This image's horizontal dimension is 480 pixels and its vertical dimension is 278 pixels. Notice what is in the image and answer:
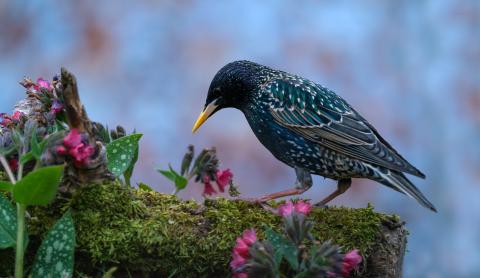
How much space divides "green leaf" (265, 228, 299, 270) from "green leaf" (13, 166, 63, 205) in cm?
66

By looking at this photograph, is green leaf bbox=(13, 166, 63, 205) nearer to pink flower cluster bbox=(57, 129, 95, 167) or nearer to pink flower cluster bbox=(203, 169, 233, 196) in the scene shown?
pink flower cluster bbox=(57, 129, 95, 167)

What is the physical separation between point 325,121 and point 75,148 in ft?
4.98

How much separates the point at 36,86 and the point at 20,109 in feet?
0.38

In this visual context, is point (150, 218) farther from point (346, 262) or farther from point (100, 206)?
point (346, 262)

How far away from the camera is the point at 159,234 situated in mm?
2268

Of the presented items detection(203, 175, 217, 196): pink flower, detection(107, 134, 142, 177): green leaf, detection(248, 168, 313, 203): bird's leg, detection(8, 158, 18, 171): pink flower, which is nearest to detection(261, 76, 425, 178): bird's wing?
detection(248, 168, 313, 203): bird's leg

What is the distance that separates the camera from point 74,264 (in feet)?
7.30

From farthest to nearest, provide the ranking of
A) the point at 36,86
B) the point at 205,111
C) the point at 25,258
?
the point at 205,111, the point at 36,86, the point at 25,258

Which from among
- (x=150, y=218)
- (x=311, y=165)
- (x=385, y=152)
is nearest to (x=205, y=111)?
(x=311, y=165)

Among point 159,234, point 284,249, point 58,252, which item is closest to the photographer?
point 284,249

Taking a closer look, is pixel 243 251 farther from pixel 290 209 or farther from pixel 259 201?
pixel 259 201

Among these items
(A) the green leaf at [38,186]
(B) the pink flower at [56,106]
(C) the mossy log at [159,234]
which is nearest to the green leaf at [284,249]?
(C) the mossy log at [159,234]

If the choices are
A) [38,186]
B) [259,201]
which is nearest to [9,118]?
[38,186]

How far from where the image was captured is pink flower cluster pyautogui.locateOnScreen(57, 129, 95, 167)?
1.99 metres
